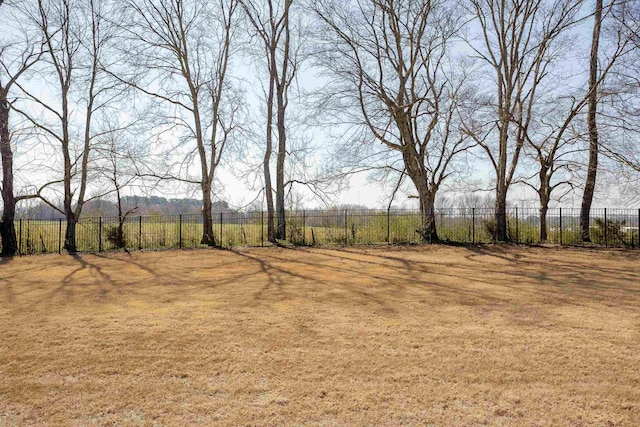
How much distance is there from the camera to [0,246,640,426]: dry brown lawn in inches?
121

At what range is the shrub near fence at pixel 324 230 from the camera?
16156 mm

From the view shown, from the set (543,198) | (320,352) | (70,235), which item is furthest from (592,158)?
(70,235)

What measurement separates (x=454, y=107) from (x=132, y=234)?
48.0 feet

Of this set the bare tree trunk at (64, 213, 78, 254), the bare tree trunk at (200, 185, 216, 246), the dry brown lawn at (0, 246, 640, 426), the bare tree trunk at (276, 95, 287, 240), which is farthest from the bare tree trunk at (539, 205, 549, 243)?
the bare tree trunk at (64, 213, 78, 254)

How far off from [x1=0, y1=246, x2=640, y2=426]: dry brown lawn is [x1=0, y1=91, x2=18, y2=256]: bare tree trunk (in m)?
7.58

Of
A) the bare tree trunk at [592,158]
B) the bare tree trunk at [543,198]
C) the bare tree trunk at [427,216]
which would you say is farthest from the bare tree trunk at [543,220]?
the bare tree trunk at [427,216]

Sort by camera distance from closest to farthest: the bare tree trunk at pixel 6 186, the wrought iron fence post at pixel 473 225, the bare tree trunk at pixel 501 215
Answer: the bare tree trunk at pixel 6 186, the wrought iron fence post at pixel 473 225, the bare tree trunk at pixel 501 215

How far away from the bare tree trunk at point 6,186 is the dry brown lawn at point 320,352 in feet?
24.9

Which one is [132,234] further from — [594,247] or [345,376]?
[594,247]

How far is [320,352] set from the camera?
4246mm

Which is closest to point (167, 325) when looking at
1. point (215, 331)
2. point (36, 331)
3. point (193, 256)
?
point (215, 331)

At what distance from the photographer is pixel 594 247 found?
51.5 ft

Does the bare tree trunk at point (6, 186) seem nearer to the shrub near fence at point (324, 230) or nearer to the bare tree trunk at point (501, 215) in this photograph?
the shrub near fence at point (324, 230)

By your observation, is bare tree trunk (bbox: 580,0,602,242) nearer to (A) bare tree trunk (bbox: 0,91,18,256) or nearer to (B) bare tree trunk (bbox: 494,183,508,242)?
(B) bare tree trunk (bbox: 494,183,508,242)
